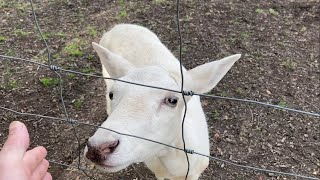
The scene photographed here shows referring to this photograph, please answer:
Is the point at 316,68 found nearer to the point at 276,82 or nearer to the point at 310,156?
the point at 276,82

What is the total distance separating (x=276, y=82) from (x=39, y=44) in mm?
3055

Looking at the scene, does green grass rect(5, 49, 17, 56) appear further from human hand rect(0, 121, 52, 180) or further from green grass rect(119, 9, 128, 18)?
human hand rect(0, 121, 52, 180)

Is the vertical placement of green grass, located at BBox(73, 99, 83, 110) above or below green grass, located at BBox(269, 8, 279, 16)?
below

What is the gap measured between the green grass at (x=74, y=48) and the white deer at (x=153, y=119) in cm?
199

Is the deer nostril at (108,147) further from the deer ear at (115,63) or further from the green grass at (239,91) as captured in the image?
the green grass at (239,91)

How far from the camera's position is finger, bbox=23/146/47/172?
6.09ft

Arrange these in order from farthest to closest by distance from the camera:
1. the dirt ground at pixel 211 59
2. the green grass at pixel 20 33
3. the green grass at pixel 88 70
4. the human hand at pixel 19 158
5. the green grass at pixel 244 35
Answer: the green grass at pixel 20 33, the green grass at pixel 244 35, the green grass at pixel 88 70, the dirt ground at pixel 211 59, the human hand at pixel 19 158

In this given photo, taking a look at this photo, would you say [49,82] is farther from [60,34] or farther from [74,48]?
[60,34]

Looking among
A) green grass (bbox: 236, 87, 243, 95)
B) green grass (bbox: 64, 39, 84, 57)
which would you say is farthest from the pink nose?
green grass (bbox: 64, 39, 84, 57)

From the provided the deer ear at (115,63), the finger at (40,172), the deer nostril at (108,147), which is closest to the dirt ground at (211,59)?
the deer ear at (115,63)

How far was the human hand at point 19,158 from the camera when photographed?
5.73ft

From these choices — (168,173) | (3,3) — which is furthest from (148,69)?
(3,3)

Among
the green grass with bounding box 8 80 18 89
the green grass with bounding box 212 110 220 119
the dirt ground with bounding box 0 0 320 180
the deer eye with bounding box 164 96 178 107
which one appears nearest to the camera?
the deer eye with bounding box 164 96 178 107

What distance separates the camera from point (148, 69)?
3.01 meters
